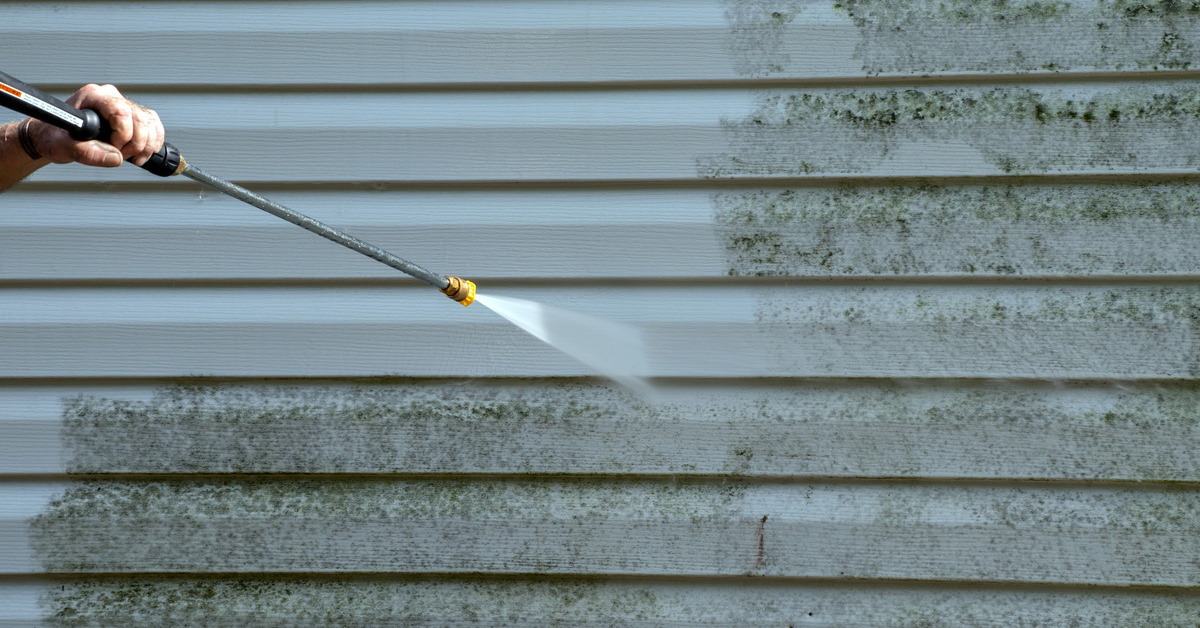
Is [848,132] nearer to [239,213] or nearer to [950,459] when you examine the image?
[950,459]

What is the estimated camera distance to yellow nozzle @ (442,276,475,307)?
184 cm

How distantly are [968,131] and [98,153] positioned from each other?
7.23 ft

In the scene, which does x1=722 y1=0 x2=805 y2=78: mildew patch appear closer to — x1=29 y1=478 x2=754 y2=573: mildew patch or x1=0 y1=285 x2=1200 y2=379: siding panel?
x1=0 y1=285 x2=1200 y2=379: siding panel

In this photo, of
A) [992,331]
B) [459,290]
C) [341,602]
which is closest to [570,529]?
[341,602]

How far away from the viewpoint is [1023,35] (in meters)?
2.13

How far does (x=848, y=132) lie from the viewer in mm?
2156

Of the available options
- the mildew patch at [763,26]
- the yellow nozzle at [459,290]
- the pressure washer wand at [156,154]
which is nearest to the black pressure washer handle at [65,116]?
the pressure washer wand at [156,154]

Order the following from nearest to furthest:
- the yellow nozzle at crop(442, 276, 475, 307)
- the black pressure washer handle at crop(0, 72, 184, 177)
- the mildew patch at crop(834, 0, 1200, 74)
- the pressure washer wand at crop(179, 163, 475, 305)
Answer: the black pressure washer handle at crop(0, 72, 184, 177)
the pressure washer wand at crop(179, 163, 475, 305)
the yellow nozzle at crop(442, 276, 475, 307)
the mildew patch at crop(834, 0, 1200, 74)

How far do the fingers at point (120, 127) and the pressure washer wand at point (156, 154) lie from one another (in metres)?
0.02

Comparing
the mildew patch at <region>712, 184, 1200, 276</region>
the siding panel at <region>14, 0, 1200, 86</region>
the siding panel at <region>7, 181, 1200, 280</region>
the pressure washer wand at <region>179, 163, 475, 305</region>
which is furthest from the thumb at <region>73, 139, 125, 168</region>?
the mildew patch at <region>712, 184, 1200, 276</region>

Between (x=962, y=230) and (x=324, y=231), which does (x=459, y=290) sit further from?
(x=962, y=230)

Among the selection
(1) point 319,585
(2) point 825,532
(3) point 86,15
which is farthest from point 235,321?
(2) point 825,532

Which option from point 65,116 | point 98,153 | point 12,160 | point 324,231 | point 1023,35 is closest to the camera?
point 65,116

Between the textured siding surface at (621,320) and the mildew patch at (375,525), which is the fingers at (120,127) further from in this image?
the mildew patch at (375,525)
